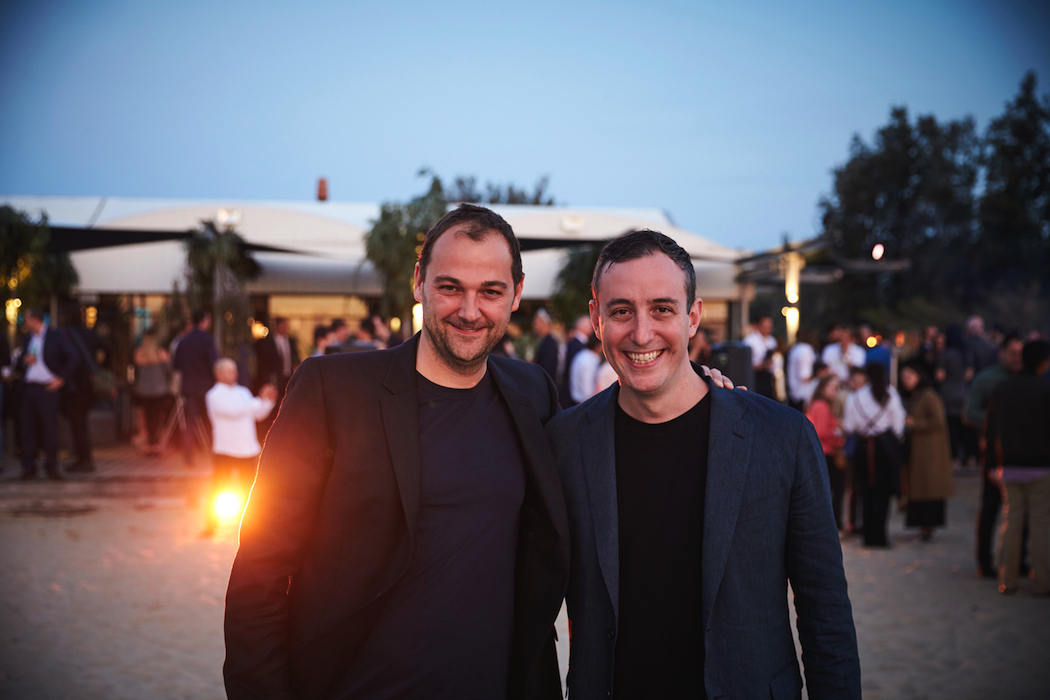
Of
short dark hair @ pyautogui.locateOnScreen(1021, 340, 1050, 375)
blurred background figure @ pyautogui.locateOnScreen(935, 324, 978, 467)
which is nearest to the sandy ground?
short dark hair @ pyautogui.locateOnScreen(1021, 340, 1050, 375)

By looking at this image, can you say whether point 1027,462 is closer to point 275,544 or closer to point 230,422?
point 275,544

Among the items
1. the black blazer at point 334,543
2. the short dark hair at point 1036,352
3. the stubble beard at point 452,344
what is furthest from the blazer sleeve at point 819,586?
the short dark hair at point 1036,352

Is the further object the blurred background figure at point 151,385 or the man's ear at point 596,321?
the blurred background figure at point 151,385

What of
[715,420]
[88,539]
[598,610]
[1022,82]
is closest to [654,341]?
[715,420]

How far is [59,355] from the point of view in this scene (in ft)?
30.1

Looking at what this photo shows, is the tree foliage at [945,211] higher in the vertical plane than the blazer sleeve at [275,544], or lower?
higher

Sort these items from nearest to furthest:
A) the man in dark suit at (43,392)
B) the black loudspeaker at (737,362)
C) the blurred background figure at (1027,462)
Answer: the black loudspeaker at (737,362)
the blurred background figure at (1027,462)
the man in dark suit at (43,392)

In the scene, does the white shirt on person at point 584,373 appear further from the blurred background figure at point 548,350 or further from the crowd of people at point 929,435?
the crowd of people at point 929,435

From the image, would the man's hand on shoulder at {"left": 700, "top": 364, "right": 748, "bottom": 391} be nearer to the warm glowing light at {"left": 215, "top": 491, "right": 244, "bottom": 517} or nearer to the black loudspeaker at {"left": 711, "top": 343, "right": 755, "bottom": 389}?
the black loudspeaker at {"left": 711, "top": 343, "right": 755, "bottom": 389}

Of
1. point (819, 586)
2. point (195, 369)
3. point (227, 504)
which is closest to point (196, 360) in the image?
point (195, 369)

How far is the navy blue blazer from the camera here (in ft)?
5.74

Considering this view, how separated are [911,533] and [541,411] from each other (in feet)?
22.2

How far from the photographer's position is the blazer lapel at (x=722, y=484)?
1.75 m

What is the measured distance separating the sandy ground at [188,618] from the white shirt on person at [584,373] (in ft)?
9.77
